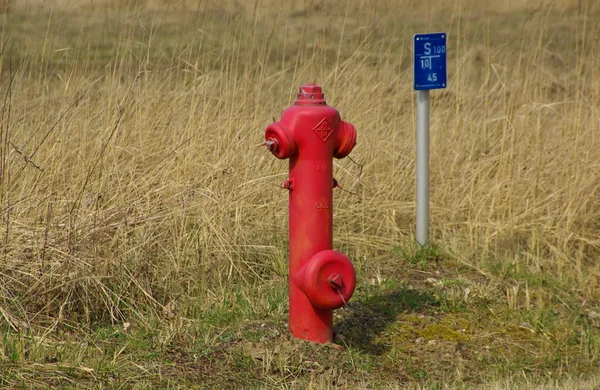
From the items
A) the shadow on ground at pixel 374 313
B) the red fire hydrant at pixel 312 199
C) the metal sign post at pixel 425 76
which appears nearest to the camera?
the red fire hydrant at pixel 312 199

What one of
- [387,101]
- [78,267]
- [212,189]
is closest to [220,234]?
[212,189]

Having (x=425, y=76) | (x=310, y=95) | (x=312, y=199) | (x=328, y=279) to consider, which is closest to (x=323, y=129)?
(x=310, y=95)

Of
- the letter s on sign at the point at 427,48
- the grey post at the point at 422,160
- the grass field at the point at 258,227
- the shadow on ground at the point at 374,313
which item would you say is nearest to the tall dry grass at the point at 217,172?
the grass field at the point at 258,227

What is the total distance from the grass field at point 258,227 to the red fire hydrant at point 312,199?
245 millimetres

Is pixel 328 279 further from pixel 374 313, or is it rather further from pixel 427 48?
pixel 427 48

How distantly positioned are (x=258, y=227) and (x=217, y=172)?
40 centimetres

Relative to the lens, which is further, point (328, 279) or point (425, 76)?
point (425, 76)

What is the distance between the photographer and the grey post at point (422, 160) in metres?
4.75

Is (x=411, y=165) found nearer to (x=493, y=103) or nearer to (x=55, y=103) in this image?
(x=493, y=103)

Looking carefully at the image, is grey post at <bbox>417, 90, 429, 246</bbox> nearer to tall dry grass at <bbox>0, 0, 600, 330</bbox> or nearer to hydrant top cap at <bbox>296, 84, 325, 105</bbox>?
tall dry grass at <bbox>0, 0, 600, 330</bbox>

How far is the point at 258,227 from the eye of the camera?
→ 15.8ft

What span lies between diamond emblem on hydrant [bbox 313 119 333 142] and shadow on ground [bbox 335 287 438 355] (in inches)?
36.8

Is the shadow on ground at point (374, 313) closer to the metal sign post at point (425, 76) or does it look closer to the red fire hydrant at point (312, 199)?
the red fire hydrant at point (312, 199)

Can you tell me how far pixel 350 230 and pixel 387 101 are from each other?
4.01 ft
